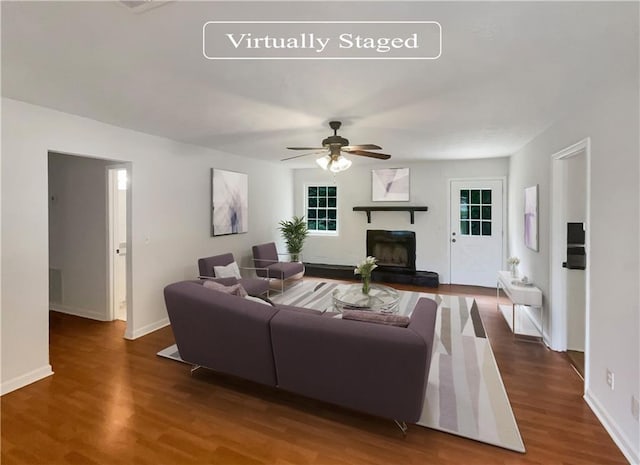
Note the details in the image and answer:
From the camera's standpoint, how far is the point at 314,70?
208 cm

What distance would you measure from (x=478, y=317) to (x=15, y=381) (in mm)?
5081

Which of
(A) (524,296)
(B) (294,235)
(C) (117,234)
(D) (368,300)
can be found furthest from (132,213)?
(A) (524,296)

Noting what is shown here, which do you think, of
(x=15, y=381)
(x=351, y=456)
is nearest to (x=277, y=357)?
(x=351, y=456)

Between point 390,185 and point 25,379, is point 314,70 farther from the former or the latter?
point 390,185

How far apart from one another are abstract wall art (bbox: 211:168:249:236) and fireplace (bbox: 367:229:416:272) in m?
2.80

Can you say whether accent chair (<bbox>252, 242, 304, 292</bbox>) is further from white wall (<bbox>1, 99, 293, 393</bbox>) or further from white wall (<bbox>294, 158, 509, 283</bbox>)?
white wall (<bbox>294, 158, 509, 283</bbox>)

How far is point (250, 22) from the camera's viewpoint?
157 centimetres

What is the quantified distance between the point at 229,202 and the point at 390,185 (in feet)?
11.2

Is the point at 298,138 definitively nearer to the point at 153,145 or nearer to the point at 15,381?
the point at 153,145

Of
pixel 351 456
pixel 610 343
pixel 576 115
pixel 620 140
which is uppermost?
pixel 576 115

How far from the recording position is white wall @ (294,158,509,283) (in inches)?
241

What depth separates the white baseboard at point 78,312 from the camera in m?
4.23

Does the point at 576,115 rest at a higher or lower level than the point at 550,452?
higher

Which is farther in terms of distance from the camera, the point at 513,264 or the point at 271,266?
the point at 271,266
